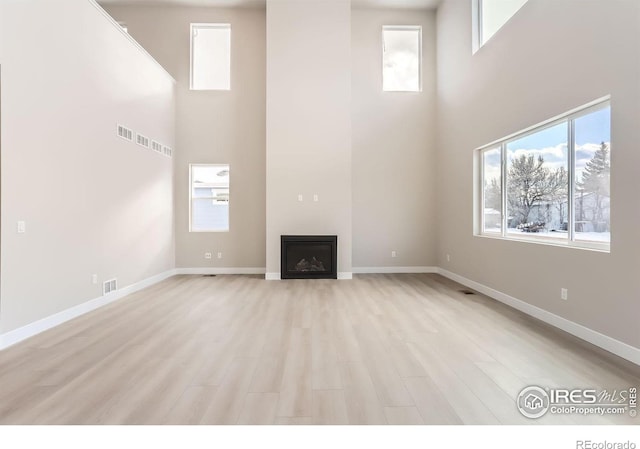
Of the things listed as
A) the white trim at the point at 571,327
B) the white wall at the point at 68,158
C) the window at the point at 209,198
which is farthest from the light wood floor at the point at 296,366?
the window at the point at 209,198

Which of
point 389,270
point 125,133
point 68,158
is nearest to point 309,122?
point 125,133

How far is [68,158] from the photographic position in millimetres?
3740

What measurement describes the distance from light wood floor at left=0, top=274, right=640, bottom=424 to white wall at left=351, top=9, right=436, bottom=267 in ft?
8.85

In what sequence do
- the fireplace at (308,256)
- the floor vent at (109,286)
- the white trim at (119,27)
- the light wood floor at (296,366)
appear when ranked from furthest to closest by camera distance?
the fireplace at (308,256)
the floor vent at (109,286)
the white trim at (119,27)
the light wood floor at (296,366)

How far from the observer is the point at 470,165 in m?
5.44

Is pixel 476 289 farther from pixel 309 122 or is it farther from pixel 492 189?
pixel 309 122

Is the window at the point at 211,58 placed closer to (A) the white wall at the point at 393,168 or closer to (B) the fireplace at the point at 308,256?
(A) the white wall at the point at 393,168

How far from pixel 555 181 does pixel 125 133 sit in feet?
18.4

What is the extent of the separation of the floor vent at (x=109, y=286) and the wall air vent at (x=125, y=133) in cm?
204

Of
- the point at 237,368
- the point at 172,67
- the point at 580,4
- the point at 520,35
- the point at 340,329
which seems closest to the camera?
the point at 237,368

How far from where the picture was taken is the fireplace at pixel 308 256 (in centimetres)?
611

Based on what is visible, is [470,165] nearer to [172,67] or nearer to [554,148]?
[554,148]

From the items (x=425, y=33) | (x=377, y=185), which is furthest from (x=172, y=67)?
(x=425, y=33)
